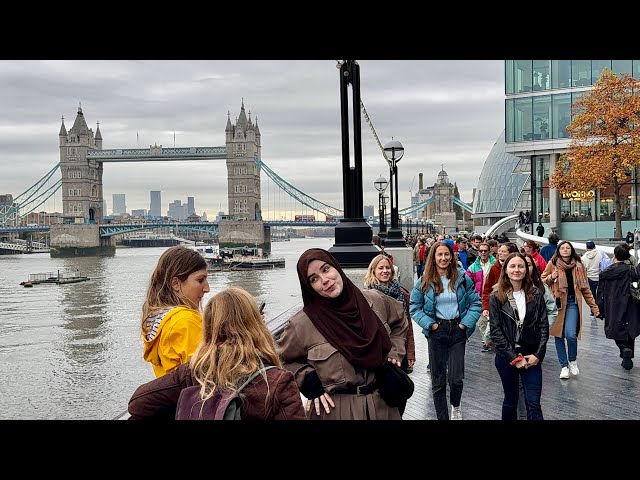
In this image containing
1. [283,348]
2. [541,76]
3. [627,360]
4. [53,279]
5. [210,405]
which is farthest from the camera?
[53,279]

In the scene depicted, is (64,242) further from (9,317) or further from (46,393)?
(46,393)

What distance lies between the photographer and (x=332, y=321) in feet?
10.3

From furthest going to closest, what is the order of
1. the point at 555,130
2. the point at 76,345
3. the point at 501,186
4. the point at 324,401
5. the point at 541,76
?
the point at 501,186, the point at 541,76, the point at 555,130, the point at 76,345, the point at 324,401

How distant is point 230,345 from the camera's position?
256 cm

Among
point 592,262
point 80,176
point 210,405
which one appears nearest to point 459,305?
point 210,405

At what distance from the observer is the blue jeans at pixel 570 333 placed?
7.36 m

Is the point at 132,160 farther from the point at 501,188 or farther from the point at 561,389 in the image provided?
the point at 561,389

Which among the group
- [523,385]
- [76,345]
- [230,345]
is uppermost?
[230,345]

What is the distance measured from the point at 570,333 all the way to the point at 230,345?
560 cm

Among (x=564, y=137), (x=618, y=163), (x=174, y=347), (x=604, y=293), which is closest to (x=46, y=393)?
(x=604, y=293)

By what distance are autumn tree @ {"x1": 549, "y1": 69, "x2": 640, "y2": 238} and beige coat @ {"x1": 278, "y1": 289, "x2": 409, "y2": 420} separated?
24.9 m

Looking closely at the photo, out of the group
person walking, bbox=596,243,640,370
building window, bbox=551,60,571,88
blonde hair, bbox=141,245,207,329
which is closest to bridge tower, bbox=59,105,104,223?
building window, bbox=551,60,571,88

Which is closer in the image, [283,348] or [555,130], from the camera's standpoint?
[283,348]
